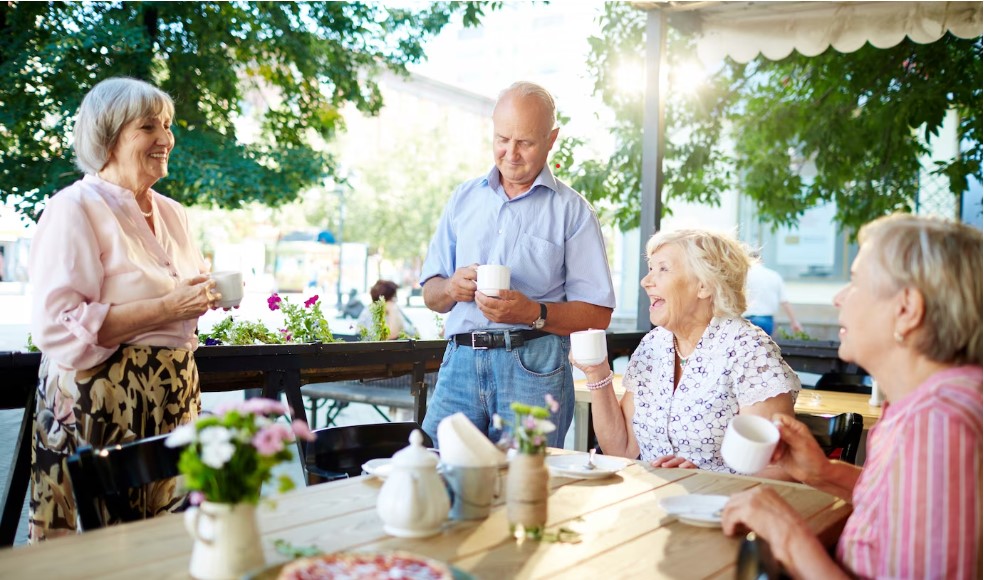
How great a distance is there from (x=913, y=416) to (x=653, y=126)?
151 inches

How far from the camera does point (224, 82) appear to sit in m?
7.83

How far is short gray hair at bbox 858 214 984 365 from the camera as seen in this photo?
134 cm

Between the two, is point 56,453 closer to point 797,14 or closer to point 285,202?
point 797,14

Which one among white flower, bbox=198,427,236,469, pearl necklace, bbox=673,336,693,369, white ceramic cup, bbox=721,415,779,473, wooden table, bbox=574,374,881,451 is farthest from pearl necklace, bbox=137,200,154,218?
wooden table, bbox=574,374,881,451

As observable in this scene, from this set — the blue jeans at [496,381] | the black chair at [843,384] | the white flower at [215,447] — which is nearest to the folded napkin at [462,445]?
the white flower at [215,447]

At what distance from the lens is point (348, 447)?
7.67 feet

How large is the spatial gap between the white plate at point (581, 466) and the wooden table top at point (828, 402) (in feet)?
3.69

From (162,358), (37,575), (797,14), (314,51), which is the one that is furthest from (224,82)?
(37,575)

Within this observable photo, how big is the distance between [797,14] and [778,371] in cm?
336

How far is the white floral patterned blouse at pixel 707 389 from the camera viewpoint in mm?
2309

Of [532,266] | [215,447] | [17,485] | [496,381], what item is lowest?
[17,485]

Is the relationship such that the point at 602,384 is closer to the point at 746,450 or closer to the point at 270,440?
the point at 746,450

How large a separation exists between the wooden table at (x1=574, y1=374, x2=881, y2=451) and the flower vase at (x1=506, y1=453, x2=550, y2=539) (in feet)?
6.59

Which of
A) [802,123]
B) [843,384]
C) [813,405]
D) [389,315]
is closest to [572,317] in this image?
[813,405]
